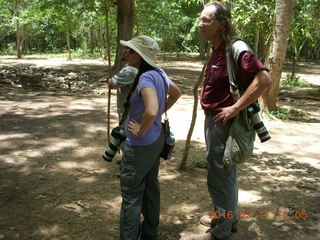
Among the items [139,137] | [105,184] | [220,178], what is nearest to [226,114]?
[220,178]

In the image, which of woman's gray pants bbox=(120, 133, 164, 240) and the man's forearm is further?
woman's gray pants bbox=(120, 133, 164, 240)

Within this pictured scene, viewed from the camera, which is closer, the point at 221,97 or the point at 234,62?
the point at 234,62

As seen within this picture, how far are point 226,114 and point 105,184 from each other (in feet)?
7.52

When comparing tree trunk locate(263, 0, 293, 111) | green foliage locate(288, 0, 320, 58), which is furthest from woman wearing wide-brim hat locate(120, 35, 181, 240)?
green foliage locate(288, 0, 320, 58)

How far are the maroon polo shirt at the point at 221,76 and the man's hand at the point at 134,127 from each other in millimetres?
608

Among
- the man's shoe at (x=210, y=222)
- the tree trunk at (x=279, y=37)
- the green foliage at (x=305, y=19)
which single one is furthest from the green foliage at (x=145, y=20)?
the man's shoe at (x=210, y=222)

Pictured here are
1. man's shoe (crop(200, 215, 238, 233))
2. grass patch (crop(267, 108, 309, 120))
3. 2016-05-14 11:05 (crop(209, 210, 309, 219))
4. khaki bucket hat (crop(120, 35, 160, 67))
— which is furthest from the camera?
grass patch (crop(267, 108, 309, 120))

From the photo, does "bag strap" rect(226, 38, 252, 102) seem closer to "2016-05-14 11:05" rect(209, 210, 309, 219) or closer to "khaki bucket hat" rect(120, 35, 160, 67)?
"khaki bucket hat" rect(120, 35, 160, 67)

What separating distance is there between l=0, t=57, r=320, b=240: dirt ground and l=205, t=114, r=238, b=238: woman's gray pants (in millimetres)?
430

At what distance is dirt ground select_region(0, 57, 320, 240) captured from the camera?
3.37 meters

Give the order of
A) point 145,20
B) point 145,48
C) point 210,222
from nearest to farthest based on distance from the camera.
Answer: point 145,48 → point 210,222 → point 145,20

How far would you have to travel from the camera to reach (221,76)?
2686 millimetres

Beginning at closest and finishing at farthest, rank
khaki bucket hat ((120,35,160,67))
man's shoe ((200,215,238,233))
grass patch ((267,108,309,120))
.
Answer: khaki bucket hat ((120,35,160,67)) < man's shoe ((200,215,238,233)) < grass patch ((267,108,309,120))

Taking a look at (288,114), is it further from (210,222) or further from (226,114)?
(226,114)
